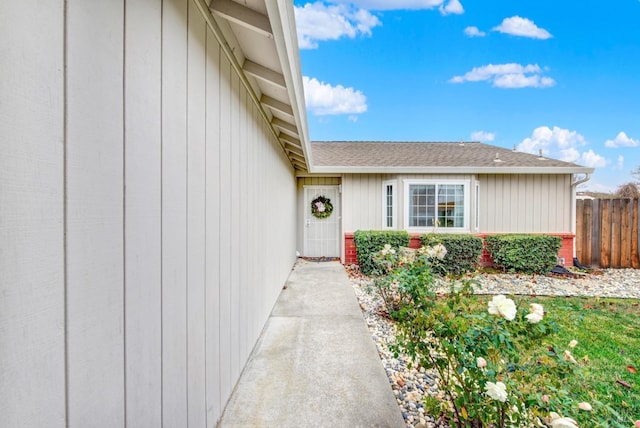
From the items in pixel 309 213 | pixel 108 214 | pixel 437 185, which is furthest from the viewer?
pixel 309 213

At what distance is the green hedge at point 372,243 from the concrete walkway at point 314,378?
253 cm

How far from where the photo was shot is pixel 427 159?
8.35 m

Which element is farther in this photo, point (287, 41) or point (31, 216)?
point (287, 41)

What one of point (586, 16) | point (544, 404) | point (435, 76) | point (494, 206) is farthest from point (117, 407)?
point (586, 16)

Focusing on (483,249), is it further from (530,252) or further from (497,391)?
(497,391)

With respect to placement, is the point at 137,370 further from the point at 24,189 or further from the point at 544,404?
the point at 544,404

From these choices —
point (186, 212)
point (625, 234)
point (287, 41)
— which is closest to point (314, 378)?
point (186, 212)

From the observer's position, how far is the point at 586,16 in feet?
A: 35.6

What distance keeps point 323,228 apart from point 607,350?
6.47 m

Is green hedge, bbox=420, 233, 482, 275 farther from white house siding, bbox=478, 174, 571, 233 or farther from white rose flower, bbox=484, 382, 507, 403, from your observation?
white rose flower, bbox=484, 382, 507, 403

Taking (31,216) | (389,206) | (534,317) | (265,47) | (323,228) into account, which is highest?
(265,47)

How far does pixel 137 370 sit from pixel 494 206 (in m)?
8.84

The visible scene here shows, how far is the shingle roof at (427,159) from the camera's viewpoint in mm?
7457

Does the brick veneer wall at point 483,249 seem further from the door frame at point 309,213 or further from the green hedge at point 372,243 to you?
the door frame at point 309,213
